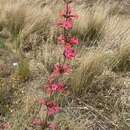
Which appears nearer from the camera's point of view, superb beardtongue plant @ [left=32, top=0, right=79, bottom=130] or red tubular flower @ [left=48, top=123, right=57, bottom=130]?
superb beardtongue plant @ [left=32, top=0, right=79, bottom=130]

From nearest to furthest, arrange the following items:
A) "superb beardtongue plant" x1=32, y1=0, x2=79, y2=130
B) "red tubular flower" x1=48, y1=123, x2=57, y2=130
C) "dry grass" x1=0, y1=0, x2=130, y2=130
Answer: "superb beardtongue plant" x1=32, y1=0, x2=79, y2=130
"red tubular flower" x1=48, y1=123, x2=57, y2=130
"dry grass" x1=0, y1=0, x2=130, y2=130

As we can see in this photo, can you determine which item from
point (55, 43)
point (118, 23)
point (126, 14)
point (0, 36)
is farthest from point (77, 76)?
point (126, 14)

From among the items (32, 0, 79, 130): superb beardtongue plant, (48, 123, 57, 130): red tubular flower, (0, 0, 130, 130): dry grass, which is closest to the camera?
(32, 0, 79, 130): superb beardtongue plant

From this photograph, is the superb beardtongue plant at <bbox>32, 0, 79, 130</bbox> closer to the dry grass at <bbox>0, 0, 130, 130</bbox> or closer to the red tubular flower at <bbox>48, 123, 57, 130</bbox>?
the red tubular flower at <bbox>48, 123, 57, 130</bbox>

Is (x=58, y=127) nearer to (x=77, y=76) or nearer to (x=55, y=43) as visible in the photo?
(x=77, y=76)

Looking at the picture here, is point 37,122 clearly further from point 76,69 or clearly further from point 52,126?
point 76,69

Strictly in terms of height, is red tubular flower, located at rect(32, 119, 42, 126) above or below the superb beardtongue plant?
below

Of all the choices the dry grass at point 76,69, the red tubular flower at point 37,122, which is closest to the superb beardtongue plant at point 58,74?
the red tubular flower at point 37,122

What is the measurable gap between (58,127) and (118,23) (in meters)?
2.79

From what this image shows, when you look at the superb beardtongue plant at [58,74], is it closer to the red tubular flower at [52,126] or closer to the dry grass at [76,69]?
the red tubular flower at [52,126]

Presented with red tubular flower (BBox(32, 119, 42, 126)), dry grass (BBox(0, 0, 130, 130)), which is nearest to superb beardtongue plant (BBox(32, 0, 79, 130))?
red tubular flower (BBox(32, 119, 42, 126))

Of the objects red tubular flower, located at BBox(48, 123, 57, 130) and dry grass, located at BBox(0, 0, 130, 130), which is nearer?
red tubular flower, located at BBox(48, 123, 57, 130)

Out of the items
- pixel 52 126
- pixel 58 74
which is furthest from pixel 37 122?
pixel 58 74

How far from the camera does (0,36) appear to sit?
5418mm
